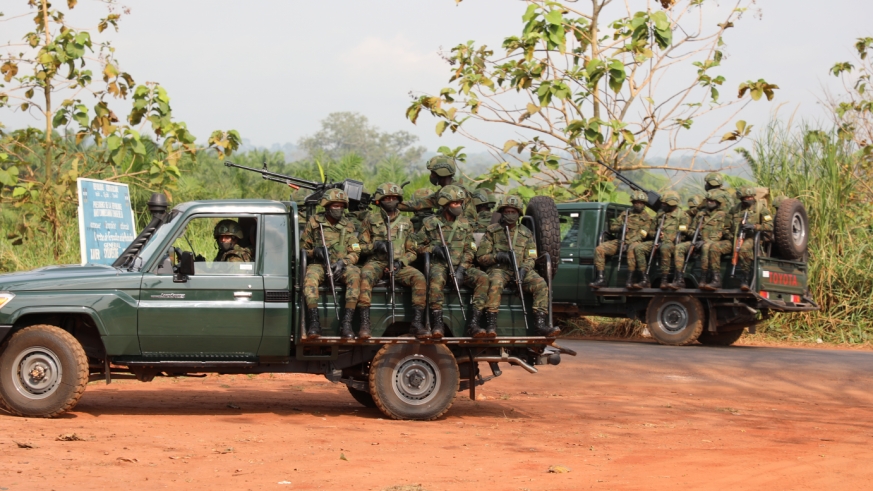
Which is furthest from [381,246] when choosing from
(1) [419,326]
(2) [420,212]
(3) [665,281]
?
(3) [665,281]

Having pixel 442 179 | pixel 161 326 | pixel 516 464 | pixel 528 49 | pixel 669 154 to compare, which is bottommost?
pixel 516 464

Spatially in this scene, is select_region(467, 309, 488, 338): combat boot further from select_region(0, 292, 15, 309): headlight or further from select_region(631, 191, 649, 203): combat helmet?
select_region(631, 191, 649, 203): combat helmet

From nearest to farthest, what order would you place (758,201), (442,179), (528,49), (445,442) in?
(445,442)
(442,179)
(758,201)
(528,49)

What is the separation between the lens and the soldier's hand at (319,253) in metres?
9.09

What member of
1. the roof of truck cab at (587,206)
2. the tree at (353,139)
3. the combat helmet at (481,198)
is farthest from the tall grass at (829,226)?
the tree at (353,139)

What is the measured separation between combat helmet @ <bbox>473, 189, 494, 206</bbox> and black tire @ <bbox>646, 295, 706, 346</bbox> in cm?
676

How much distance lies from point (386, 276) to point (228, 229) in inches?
57.0

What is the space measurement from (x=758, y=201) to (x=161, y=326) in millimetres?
10550

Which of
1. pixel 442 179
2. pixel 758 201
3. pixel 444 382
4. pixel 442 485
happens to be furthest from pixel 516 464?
→ pixel 758 201

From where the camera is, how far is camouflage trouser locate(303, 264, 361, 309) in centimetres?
883

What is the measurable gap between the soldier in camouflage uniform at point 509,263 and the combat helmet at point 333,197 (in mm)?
1359

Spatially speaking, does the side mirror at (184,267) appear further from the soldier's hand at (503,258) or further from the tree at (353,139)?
the tree at (353,139)

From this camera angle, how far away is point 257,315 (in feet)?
29.2

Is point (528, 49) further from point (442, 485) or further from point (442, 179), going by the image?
point (442, 485)
